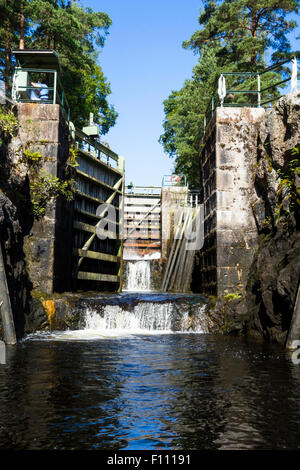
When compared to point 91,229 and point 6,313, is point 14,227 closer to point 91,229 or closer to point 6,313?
point 6,313

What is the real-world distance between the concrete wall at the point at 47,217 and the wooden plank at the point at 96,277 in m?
2.37

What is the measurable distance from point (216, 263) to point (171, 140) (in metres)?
24.0

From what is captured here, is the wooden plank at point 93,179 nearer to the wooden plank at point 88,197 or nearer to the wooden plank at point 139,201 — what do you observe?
the wooden plank at point 88,197

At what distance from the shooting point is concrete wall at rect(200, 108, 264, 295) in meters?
13.4

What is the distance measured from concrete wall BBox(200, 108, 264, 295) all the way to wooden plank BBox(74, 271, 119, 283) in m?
5.38

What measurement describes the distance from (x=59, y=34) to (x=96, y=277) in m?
13.6

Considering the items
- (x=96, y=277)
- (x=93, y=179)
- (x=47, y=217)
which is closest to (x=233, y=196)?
(x=47, y=217)

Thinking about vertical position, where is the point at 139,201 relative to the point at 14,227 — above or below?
above

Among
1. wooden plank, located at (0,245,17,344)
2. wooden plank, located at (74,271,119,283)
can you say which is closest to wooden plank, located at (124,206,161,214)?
wooden plank, located at (74,271,119,283)

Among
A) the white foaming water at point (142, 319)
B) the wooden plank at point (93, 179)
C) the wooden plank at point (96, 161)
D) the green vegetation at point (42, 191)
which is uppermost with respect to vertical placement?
the wooden plank at point (96, 161)

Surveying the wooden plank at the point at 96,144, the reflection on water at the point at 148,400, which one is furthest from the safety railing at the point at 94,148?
the reflection on water at the point at 148,400

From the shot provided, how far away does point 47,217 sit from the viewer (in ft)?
43.5

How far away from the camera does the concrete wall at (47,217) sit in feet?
42.6

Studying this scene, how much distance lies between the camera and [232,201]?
1373 cm
